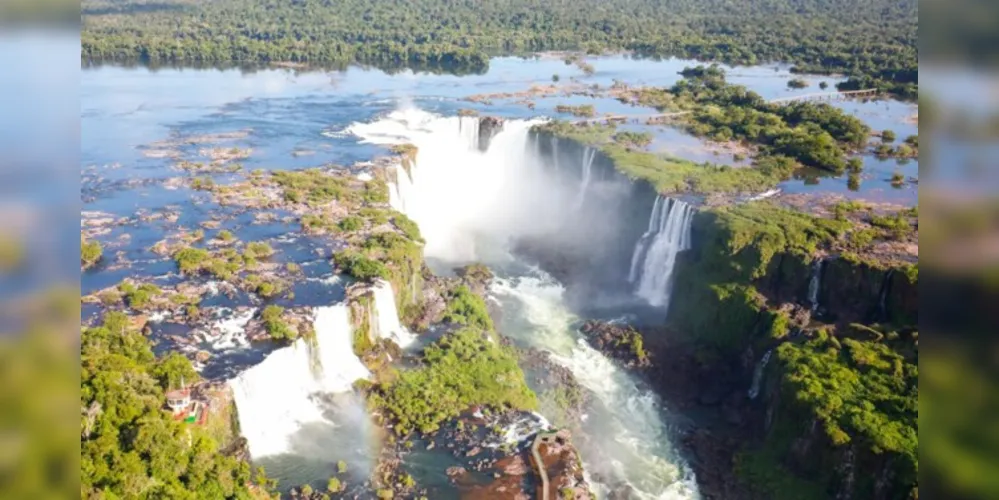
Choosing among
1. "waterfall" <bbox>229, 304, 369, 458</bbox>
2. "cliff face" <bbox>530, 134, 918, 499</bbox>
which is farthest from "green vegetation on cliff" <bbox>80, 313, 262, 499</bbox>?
"cliff face" <bbox>530, 134, 918, 499</bbox>

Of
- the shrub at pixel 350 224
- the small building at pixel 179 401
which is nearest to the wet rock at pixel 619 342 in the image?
the shrub at pixel 350 224

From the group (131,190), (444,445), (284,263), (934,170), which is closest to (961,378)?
(934,170)

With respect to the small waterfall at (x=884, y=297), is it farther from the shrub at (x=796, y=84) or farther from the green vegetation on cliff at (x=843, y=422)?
the shrub at (x=796, y=84)

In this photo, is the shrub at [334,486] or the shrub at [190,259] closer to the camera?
the shrub at [334,486]

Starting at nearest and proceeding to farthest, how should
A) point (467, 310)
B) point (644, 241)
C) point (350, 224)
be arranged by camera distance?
1. point (467, 310)
2. point (350, 224)
3. point (644, 241)

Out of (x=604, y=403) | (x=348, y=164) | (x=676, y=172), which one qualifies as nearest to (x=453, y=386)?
(x=604, y=403)

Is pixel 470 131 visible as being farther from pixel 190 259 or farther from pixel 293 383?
pixel 293 383

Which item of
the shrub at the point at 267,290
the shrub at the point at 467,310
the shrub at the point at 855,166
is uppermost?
the shrub at the point at 855,166

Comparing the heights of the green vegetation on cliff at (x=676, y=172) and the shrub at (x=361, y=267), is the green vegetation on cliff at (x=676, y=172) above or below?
above
